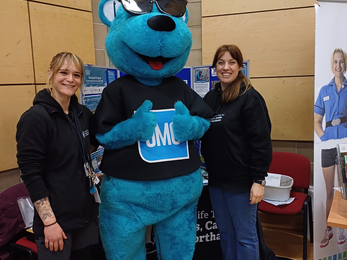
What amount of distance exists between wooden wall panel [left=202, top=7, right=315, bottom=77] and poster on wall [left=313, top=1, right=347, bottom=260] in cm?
52

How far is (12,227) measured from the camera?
6.82 feet

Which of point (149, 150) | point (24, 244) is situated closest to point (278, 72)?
point (149, 150)

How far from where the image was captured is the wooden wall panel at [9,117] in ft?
7.20

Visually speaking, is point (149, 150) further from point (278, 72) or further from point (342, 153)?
point (278, 72)

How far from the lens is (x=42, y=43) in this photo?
2432mm

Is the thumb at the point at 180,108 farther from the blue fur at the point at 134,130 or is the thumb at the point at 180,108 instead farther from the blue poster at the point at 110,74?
the blue poster at the point at 110,74

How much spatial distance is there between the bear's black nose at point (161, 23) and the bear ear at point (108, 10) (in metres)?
0.39

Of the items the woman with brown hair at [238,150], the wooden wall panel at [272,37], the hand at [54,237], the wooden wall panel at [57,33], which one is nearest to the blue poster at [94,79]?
the wooden wall panel at [57,33]

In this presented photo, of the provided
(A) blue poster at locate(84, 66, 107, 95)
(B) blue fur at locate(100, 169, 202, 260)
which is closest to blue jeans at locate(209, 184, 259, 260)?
(B) blue fur at locate(100, 169, 202, 260)

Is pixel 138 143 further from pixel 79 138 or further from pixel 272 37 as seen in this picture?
pixel 272 37

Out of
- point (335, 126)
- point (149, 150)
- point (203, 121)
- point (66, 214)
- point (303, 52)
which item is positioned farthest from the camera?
point (303, 52)

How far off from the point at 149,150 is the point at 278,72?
194 centimetres

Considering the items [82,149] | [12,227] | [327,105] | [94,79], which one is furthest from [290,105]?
[12,227]

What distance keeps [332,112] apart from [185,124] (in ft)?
4.70
